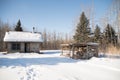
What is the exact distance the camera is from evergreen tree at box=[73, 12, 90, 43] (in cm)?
2966

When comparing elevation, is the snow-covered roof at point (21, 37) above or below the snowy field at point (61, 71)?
above

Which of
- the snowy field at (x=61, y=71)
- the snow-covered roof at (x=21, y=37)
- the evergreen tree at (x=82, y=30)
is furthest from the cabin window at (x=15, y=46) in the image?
the snowy field at (x=61, y=71)

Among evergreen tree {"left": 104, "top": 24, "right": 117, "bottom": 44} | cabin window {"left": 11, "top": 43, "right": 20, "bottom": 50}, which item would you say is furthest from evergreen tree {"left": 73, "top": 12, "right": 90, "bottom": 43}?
cabin window {"left": 11, "top": 43, "right": 20, "bottom": 50}

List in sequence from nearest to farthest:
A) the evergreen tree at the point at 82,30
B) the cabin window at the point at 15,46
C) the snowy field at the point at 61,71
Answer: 1. the snowy field at the point at 61,71
2. the cabin window at the point at 15,46
3. the evergreen tree at the point at 82,30

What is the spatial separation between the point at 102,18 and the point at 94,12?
8.42 feet

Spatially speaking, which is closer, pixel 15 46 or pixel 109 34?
pixel 15 46

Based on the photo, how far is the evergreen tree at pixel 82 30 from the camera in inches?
1168

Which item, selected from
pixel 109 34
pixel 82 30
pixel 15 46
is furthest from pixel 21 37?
pixel 109 34

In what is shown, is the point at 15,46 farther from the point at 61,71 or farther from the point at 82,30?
the point at 61,71

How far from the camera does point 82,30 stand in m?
30.2

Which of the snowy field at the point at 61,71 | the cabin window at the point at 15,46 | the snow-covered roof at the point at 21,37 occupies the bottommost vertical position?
the snowy field at the point at 61,71

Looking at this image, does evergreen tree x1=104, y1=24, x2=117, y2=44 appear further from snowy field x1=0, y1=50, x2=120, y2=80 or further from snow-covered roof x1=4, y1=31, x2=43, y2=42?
snowy field x1=0, y1=50, x2=120, y2=80

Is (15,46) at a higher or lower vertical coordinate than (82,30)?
lower

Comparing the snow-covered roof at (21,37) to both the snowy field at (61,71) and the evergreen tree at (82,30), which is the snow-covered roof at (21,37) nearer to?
the evergreen tree at (82,30)
